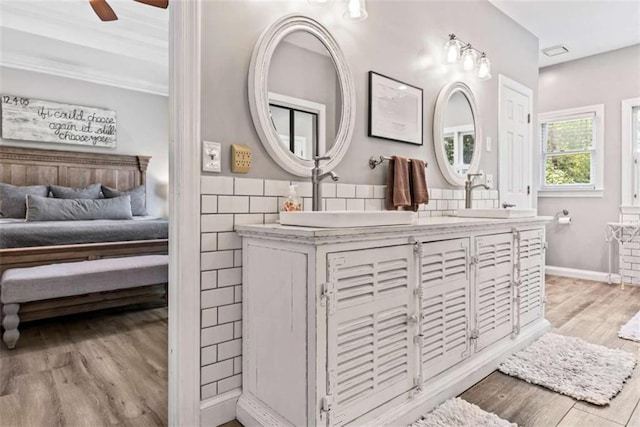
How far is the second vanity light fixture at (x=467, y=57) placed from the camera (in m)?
2.70

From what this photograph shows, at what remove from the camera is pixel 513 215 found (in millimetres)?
2426

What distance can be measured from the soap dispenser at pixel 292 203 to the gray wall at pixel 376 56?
0.11 m

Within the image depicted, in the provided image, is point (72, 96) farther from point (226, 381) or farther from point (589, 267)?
point (589, 267)

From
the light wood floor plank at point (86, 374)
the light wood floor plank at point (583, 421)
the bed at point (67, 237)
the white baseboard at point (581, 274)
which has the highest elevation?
the bed at point (67, 237)

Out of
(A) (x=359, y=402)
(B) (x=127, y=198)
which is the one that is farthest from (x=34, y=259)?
(A) (x=359, y=402)

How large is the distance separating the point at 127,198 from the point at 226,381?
12.8 ft

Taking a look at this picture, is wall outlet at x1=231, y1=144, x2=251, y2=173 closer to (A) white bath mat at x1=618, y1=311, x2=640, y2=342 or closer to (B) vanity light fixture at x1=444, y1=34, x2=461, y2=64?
(B) vanity light fixture at x1=444, y1=34, x2=461, y2=64

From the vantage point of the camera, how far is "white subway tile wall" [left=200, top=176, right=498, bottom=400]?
156 cm

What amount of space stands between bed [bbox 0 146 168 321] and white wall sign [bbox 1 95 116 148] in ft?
0.61

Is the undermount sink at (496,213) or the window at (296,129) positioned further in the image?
the undermount sink at (496,213)

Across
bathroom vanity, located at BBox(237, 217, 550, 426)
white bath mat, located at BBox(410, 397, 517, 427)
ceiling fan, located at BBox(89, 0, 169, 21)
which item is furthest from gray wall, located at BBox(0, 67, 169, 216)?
white bath mat, located at BBox(410, 397, 517, 427)

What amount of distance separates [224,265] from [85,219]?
3.46 m

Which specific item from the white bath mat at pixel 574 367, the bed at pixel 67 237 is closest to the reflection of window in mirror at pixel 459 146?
the white bath mat at pixel 574 367

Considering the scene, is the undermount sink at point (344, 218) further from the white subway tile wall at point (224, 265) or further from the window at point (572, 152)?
the window at point (572, 152)
